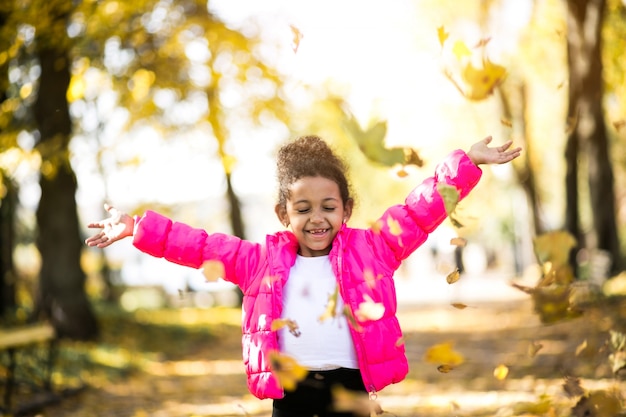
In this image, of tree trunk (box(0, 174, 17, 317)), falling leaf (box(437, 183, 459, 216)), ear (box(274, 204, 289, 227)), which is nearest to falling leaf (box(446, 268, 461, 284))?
falling leaf (box(437, 183, 459, 216))

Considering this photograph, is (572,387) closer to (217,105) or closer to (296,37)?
(296,37)

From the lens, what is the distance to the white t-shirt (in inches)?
119

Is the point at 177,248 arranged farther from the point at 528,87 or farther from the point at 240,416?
the point at 528,87

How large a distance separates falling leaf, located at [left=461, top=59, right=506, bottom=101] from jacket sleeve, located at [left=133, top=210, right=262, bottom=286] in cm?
108

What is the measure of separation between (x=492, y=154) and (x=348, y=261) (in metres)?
0.70

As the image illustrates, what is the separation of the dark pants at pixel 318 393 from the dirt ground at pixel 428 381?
0.58 meters

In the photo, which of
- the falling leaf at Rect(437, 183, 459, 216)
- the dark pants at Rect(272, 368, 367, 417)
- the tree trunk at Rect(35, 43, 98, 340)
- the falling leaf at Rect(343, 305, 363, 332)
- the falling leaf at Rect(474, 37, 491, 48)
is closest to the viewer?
the falling leaf at Rect(343, 305, 363, 332)

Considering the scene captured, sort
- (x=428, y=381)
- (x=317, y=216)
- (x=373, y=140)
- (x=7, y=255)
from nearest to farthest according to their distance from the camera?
(x=373, y=140) < (x=317, y=216) < (x=428, y=381) < (x=7, y=255)

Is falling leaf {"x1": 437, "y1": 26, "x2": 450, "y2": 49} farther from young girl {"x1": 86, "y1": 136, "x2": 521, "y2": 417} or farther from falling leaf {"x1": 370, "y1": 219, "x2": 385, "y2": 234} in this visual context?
falling leaf {"x1": 370, "y1": 219, "x2": 385, "y2": 234}

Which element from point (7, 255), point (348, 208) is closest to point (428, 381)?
point (348, 208)

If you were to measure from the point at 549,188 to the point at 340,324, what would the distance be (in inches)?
1577

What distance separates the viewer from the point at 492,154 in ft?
10.1

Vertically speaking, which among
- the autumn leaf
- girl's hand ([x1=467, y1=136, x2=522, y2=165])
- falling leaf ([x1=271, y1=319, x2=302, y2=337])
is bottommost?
falling leaf ([x1=271, y1=319, x2=302, y2=337])

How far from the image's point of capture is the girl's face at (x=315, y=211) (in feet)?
10.2
